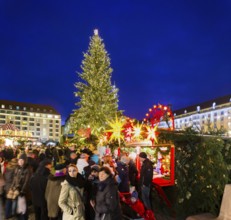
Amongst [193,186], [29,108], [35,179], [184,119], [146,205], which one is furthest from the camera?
[29,108]

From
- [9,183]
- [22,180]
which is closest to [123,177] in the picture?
[22,180]

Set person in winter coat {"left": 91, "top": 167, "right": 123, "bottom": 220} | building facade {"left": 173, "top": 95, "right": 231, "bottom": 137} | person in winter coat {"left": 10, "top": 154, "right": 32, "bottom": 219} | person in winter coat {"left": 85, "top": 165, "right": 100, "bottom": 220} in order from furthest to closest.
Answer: building facade {"left": 173, "top": 95, "right": 231, "bottom": 137}, person in winter coat {"left": 10, "top": 154, "right": 32, "bottom": 219}, person in winter coat {"left": 85, "top": 165, "right": 100, "bottom": 220}, person in winter coat {"left": 91, "top": 167, "right": 123, "bottom": 220}

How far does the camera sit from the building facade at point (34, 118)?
387 ft

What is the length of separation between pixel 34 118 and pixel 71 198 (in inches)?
4849

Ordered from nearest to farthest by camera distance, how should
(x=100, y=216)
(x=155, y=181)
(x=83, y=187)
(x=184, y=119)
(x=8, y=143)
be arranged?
(x=100, y=216) → (x=83, y=187) → (x=155, y=181) → (x=8, y=143) → (x=184, y=119)

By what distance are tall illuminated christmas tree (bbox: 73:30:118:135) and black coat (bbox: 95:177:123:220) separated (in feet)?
69.1

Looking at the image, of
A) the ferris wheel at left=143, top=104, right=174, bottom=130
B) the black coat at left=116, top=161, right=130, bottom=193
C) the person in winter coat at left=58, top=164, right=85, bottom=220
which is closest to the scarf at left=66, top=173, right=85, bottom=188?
the person in winter coat at left=58, top=164, right=85, bottom=220

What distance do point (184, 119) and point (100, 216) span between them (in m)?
111

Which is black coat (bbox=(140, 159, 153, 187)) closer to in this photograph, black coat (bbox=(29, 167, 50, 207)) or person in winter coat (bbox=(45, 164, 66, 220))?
black coat (bbox=(29, 167, 50, 207))

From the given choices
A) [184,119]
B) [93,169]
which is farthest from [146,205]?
[184,119]

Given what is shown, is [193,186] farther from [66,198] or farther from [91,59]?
[91,59]

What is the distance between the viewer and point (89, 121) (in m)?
26.6

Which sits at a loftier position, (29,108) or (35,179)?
(29,108)

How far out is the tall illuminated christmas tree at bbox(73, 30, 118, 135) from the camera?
26.6 metres
